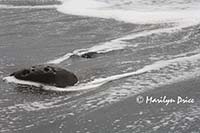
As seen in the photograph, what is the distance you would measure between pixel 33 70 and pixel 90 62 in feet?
4.18

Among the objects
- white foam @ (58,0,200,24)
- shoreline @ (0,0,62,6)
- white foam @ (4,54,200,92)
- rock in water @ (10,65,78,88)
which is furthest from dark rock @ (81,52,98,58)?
shoreline @ (0,0,62,6)

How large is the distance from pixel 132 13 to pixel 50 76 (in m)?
6.09

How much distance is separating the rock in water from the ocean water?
0.14 meters

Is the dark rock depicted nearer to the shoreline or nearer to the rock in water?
the rock in water

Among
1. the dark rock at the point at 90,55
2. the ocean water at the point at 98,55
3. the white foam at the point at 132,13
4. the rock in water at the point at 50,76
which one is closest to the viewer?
the ocean water at the point at 98,55

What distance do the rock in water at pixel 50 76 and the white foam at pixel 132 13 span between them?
16.2ft

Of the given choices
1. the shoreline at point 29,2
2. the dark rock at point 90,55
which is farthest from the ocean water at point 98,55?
the shoreline at point 29,2

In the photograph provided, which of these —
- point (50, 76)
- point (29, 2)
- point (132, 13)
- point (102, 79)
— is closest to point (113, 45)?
point (102, 79)

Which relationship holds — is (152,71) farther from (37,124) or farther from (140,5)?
(140,5)

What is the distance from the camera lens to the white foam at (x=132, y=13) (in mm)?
11277

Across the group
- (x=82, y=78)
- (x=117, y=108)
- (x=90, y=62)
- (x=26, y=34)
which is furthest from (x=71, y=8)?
(x=117, y=108)

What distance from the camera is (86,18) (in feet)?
38.9

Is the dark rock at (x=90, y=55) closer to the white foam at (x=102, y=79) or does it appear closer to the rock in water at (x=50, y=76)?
the white foam at (x=102, y=79)

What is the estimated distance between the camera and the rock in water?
6.54m
